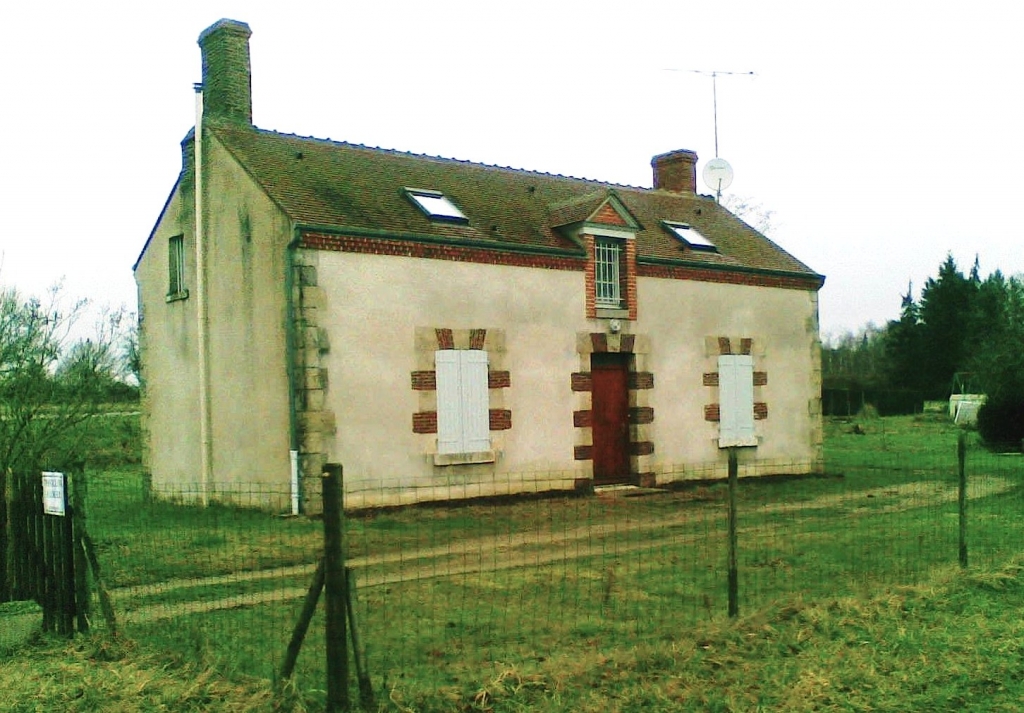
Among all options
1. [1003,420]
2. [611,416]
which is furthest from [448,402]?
[1003,420]

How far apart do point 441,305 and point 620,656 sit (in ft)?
33.1

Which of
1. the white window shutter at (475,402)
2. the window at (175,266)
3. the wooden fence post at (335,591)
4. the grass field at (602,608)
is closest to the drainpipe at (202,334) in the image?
the window at (175,266)

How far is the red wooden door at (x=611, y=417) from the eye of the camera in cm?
1798

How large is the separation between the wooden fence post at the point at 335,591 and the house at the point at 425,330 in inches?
327

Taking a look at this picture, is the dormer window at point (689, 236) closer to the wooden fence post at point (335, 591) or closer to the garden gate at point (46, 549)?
the garden gate at point (46, 549)

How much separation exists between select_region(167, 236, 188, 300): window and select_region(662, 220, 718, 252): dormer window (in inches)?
377

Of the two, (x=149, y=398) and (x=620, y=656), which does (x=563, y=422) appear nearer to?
(x=149, y=398)

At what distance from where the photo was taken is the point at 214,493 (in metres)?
16.4

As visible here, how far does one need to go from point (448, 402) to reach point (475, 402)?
1.63 ft

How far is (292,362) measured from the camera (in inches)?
571

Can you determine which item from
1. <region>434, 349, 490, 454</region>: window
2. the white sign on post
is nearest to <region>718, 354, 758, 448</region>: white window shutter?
<region>434, 349, 490, 454</region>: window

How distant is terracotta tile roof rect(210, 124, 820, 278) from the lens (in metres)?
15.6

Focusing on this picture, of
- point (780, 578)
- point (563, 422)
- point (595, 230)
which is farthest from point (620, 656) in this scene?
point (595, 230)

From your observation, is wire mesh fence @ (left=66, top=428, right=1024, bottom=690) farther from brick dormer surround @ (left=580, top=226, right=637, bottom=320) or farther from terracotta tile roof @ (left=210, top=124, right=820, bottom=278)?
terracotta tile roof @ (left=210, top=124, right=820, bottom=278)
